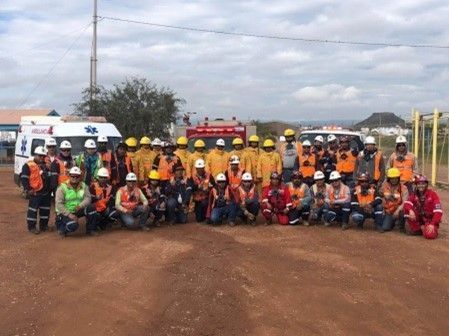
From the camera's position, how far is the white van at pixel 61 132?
15.4 m

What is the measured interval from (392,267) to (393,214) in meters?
2.74

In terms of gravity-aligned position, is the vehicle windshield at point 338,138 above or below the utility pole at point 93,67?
below

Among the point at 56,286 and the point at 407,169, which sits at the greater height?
the point at 407,169

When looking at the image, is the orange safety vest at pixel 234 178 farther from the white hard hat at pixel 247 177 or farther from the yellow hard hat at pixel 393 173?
the yellow hard hat at pixel 393 173

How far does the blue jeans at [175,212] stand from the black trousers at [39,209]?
7.65 ft

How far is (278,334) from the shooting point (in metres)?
5.95

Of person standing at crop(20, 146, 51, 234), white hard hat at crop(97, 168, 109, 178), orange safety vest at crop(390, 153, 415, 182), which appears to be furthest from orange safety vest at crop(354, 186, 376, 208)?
person standing at crop(20, 146, 51, 234)

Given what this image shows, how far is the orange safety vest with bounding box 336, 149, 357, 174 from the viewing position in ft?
40.6

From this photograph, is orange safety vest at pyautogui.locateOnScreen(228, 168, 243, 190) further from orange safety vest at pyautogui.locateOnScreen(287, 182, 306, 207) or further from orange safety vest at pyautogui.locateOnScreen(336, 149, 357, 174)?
orange safety vest at pyautogui.locateOnScreen(336, 149, 357, 174)

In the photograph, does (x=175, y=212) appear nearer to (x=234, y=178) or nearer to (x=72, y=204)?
(x=234, y=178)

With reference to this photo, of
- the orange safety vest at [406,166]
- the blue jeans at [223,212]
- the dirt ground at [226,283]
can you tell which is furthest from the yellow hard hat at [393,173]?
the blue jeans at [223,212]

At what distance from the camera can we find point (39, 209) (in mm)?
11383

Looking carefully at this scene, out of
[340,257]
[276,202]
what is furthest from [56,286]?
[276,202]

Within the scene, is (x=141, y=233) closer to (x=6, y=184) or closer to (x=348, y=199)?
(x=348, y=199)
